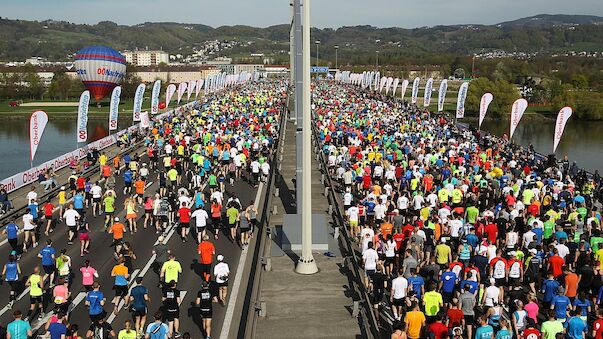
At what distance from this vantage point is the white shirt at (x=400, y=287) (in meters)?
11.6

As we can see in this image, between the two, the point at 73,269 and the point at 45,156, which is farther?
the point at 45,156

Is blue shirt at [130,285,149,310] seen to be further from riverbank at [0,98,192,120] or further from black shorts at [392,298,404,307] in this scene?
riverbank at [0,98,192,120]

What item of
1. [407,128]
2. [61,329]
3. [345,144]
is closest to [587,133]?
[407,128]

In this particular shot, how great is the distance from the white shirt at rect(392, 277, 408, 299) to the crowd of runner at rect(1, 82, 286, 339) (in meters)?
3.54

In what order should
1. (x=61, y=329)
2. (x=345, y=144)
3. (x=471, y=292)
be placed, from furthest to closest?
(x=345, y=144), (x=471, y=292), (x=61, y=329)

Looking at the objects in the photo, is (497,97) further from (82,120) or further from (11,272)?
(11,272)

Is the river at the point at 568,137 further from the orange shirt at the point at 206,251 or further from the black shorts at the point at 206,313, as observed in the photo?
the black shorts at the point at 206,313

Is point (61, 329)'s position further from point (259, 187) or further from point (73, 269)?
point (259, 187)

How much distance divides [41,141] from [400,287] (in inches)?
2787

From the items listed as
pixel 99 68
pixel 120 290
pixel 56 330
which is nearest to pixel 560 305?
pixel 120 290

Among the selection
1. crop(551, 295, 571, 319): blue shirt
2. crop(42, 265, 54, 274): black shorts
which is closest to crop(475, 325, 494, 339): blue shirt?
crop(551, 295, 571, 319): blue shirt

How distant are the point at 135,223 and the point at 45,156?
46885 mm

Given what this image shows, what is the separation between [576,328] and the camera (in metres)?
9.81

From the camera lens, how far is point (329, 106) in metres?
56.3
